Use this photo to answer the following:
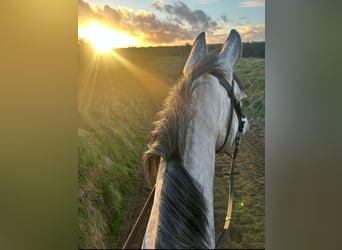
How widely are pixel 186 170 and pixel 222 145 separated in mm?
233

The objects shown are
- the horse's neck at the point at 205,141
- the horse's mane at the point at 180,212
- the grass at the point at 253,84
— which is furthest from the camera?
the grass at the point at 253,84

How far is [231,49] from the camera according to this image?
1.95 metres

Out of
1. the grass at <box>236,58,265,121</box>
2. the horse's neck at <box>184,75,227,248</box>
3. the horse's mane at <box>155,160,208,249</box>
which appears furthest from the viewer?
the grass at <box>236,58,265,121</box>

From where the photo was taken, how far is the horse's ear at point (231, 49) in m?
1.95

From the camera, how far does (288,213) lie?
2098 millimetres

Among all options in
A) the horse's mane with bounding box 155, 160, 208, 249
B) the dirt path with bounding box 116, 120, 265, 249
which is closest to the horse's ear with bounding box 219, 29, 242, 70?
Answer: the dirt path with bounding box 116, 120, 265, 249

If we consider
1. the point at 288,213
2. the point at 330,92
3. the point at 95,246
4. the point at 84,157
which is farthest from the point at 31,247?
the point at 330,92

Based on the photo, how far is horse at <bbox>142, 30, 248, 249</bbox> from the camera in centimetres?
179

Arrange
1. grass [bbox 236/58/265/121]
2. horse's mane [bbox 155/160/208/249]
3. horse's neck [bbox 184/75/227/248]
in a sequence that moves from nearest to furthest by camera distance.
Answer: horse's mane [bbox 155/160/208/249]
horse's neck [bbox 184/75/227/248]
grass [bbox 236/58/265/121]

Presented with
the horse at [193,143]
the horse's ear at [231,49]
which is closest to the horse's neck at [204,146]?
the horse at [193,143]

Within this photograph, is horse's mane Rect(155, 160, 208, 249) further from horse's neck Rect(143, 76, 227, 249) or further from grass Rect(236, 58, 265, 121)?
grass Rect(236, 58, 265, 121)

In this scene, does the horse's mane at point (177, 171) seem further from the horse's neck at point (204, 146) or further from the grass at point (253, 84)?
the grass at point (253, 84)

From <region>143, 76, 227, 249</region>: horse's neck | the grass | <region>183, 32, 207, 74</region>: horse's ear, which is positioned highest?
<region>183, 32, 207, 74</region>: horse's ear

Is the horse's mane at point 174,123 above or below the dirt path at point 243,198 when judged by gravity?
above
